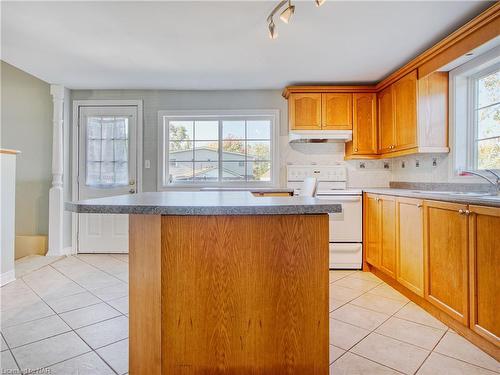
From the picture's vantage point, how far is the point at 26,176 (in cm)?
397

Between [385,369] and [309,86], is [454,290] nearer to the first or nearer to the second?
[385,369]

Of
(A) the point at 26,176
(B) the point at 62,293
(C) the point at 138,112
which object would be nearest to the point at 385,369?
(B) the point at 62,293

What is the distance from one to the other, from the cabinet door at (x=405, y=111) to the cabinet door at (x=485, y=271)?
140 centimetres

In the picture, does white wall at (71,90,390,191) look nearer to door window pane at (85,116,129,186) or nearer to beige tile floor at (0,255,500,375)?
door window pane at (85,116,129,186)

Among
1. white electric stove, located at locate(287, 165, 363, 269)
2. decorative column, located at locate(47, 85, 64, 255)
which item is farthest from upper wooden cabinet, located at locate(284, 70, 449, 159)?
decorative column, located at locate(47, 85, 64, 255)

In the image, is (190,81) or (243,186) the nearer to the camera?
(190,81)

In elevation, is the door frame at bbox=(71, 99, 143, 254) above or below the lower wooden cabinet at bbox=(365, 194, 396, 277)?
above

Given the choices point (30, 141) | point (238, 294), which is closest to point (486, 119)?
point (238, 294)

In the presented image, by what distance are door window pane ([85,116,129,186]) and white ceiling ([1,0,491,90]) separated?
0.60 meters

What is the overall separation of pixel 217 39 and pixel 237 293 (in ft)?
7.40

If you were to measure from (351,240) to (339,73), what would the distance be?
Result: 194cm

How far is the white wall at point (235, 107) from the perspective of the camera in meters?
4.08

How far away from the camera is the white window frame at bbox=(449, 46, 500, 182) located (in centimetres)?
272

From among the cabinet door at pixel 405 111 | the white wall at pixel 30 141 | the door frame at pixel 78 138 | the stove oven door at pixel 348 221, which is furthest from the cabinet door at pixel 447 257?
the white wall at pixel 30 141
